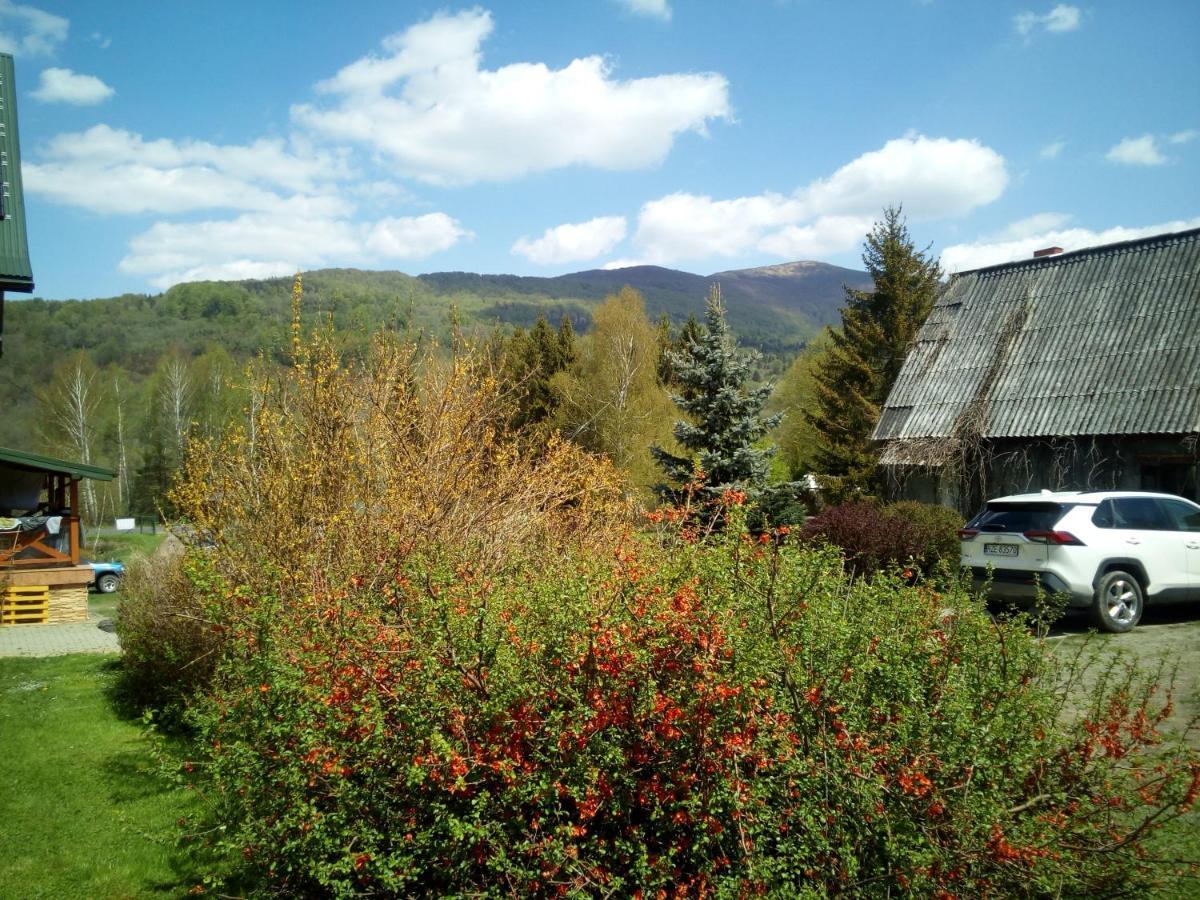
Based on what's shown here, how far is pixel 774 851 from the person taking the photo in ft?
10.8

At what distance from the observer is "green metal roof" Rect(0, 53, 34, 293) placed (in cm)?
1281

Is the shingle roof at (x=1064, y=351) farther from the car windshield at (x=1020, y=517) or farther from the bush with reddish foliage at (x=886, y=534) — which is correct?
the car windshield at (x=1020, y=517)

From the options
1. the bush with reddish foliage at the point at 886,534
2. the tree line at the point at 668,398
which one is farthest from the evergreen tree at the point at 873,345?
the bush with reddish foliage at the point at 886,534

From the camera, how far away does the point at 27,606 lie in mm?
18984

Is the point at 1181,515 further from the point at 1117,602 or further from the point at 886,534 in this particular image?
the point at 886,534

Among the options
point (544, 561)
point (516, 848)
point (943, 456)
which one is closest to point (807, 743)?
point (516, 848)

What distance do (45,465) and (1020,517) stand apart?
20699 mm

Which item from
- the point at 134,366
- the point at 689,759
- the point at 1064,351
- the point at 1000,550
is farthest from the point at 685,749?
the point at 134,366

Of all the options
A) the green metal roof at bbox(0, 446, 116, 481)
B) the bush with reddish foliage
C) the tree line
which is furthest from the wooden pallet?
the bush with reddish foliage

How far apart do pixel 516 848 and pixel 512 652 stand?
76 centimetres

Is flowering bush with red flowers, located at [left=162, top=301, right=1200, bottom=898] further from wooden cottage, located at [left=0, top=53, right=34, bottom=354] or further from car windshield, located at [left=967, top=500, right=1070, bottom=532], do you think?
wooden cottage, located at [left=0, top=53, right=34, bottom=354]

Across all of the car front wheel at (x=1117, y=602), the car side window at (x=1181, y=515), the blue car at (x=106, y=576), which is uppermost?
the car side window at (x=1181, y=515)

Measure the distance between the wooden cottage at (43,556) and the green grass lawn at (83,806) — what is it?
1002 cm

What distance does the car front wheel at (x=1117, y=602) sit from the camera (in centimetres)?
908
